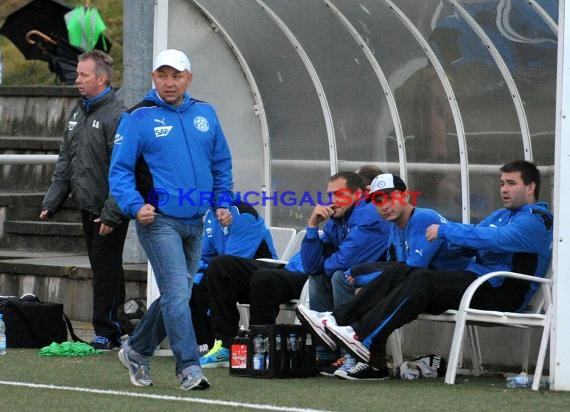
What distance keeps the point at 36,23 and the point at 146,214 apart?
12.0 meters

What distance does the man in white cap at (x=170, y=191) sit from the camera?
7805 millimetres

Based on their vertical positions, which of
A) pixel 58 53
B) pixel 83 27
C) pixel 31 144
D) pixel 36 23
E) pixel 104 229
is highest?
pixel 36 23

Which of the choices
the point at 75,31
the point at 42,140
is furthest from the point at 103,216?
the point at 75,31

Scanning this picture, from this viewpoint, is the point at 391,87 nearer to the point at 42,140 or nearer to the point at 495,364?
the point at 495,364

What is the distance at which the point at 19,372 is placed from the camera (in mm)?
8891

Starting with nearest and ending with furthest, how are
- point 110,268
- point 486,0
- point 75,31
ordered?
point 486,0
point 110,268
point 75,31

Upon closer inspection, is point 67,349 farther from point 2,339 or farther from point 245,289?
point 245,289

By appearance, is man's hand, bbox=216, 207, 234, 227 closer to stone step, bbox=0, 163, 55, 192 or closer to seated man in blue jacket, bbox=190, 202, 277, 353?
seated man in blue jacket, bbox=190, 202, 277, 353

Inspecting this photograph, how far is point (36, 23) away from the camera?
63.1 feet

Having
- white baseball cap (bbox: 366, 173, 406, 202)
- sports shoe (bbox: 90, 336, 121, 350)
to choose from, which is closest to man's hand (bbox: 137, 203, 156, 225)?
white baseball cap (bbox: 366, 173, 406, 202)

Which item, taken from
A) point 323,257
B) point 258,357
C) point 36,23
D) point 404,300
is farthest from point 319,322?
point 36,23

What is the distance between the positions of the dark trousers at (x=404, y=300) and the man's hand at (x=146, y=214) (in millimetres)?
1464

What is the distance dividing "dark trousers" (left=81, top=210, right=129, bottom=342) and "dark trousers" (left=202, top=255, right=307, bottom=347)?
88 centimetres

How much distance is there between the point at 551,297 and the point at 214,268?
2.36 metres
